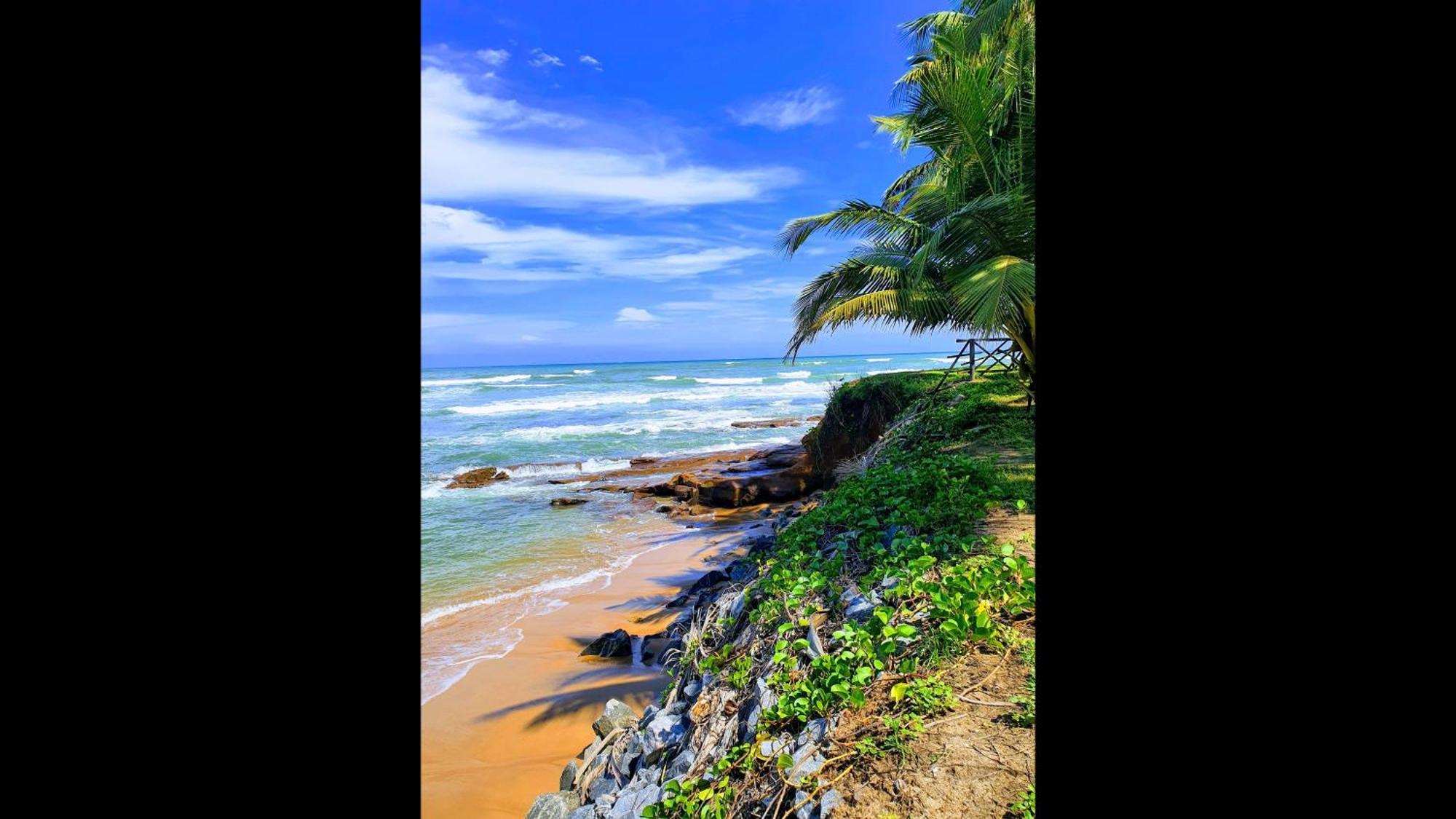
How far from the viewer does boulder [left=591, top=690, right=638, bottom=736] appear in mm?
4059

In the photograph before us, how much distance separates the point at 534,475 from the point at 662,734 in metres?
12.9

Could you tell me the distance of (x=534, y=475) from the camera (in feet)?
50.8

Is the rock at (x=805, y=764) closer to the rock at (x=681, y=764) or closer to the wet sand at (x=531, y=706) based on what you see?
the rock at (x=681, y=764)

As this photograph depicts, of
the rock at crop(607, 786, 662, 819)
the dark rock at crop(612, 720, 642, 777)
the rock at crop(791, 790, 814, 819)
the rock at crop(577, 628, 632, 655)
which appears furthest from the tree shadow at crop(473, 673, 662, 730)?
the rock at crop(791, 790, 814, 819)

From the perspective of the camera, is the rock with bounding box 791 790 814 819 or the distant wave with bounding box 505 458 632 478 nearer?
the rock with bounding box 791 790 814 819

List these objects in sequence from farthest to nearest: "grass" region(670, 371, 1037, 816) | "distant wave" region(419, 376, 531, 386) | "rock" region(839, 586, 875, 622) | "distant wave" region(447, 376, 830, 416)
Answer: "distant wave" region(419, 376, 531, 386)
"distant wave" region(447, 376, 830, 416)
"rock" region(839, 586, 875, 622)
"grass" region(670, 371, 1037, 816)

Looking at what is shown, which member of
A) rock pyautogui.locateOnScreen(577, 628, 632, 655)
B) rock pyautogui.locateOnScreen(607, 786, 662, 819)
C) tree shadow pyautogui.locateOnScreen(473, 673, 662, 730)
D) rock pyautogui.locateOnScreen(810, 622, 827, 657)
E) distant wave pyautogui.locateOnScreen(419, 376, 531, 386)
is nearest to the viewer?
rock pyautogui.locateOnScreen(607, 786, 662, 819)

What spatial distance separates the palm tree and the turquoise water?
14.7ft

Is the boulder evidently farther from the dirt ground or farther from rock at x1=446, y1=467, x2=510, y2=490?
rock at x1=446, y1=467, x2=510, y2=490

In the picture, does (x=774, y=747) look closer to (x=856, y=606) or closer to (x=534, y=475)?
(x=856, y=606)

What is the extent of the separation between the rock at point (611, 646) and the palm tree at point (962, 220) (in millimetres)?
3714

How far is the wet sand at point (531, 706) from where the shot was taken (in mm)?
3906
